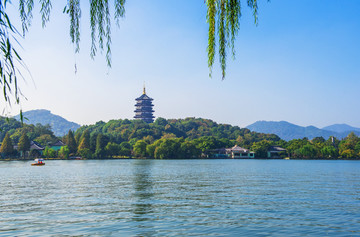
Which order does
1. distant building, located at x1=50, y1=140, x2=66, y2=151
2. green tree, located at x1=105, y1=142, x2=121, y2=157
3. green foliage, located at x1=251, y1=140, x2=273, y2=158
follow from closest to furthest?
green tree, located at x1=105, y1=142, x2=121, y2=157, distant building, located at x1=50, y1=140, x2=66, y2=151, green foliage, located at x1=251, y1=140, x2=273, y2=158

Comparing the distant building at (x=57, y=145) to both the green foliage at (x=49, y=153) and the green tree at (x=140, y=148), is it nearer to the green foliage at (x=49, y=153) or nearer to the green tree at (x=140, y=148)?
the green foliage at (x=49, y=153)

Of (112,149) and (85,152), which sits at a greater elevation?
(112,149)

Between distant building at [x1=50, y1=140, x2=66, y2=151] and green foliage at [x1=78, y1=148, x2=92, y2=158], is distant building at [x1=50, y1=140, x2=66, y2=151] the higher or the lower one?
the higher one

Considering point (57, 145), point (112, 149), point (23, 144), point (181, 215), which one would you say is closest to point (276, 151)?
point (112, 149)

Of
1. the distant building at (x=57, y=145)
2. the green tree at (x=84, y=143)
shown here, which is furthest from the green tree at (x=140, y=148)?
the distant building at (x=57, y=145)

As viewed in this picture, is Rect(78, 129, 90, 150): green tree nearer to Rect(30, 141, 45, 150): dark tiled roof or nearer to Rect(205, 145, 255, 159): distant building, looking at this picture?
Rect(30, 141, 45, 150): dark tiled roof

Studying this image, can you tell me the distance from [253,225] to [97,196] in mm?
12955

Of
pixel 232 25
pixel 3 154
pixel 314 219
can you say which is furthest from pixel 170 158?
pixel 232 25

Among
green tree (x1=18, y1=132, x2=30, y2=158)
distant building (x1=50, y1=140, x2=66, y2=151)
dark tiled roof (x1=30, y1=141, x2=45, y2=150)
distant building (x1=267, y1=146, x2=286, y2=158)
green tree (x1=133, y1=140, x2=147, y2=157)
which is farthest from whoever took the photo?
distant building (x1=267, y1=146, x2=286, y2=158)

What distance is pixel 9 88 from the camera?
3.80 metres

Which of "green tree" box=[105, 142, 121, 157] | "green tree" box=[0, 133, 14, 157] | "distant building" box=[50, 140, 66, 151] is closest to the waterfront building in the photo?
"green tree" box=[105, 142, 121, 157]

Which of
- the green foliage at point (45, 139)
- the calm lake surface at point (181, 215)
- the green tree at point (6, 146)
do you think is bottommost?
the calm lake surface at point (181, 215)

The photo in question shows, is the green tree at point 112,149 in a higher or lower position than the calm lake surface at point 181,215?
higher

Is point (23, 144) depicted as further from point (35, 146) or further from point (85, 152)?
point (85, 152)
